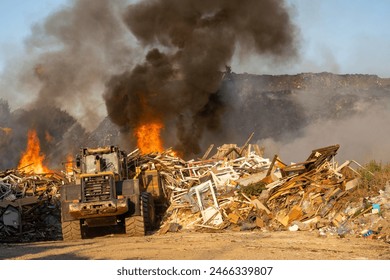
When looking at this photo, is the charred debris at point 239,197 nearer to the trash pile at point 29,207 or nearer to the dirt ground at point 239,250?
the trash pile at point 29,207

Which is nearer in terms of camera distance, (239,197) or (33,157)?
(239,197)

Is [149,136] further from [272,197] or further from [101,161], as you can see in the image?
[272,197]

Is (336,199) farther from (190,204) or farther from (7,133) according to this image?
(7,133)

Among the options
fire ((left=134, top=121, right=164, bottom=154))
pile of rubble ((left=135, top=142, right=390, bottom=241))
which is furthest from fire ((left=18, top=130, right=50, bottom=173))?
pile of rubble ((left=135, top=142, right=390, bottom=241))

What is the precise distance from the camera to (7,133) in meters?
54.8

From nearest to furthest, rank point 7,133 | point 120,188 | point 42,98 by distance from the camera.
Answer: point 120,188
point 42,98
point 7,133

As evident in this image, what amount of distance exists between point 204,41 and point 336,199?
1765 cm

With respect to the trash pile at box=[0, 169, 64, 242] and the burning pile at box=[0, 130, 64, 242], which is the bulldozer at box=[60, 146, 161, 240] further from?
the burning pile at box=[0, 130, 64, 242]

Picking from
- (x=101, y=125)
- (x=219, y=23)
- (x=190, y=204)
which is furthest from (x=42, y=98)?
(x=190, y=204)

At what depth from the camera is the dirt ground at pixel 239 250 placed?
11852 mm

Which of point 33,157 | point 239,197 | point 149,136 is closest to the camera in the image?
point 239,197

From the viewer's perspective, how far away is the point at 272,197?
19625 mm

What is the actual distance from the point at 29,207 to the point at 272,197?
10.4 metres

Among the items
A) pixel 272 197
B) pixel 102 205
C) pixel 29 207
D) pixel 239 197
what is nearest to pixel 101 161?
pixel 102 205
